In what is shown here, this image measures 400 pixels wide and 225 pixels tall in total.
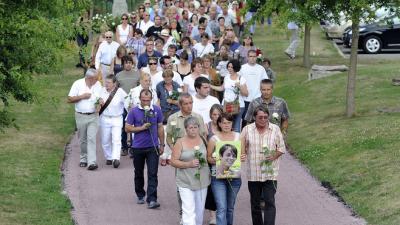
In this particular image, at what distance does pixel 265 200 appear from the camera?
39.4ft

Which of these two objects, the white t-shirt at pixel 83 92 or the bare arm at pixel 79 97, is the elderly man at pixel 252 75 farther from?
the bare arm at pixel 79 97

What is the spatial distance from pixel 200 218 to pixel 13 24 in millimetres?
3242

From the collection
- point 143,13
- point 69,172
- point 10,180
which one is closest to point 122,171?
point 69,172

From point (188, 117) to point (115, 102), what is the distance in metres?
4.53

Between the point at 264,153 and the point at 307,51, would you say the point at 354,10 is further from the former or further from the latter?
the point at 307,51

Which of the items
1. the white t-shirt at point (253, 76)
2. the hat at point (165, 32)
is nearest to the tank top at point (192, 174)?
the white t-shirt at point (253, 76)

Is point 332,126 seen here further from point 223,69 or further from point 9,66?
point 9,66

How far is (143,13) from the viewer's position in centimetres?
2731

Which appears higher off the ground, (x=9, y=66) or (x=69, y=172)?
(x=9, y=66)

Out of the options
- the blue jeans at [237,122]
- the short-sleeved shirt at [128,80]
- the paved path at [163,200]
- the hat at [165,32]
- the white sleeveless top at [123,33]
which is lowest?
the paved path at [163,200]

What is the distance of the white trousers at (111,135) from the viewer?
16.8 m

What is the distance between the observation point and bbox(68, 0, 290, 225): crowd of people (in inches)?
472

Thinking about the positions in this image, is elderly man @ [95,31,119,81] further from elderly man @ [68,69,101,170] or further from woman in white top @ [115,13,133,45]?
elderly man @ [68,69,101,170]

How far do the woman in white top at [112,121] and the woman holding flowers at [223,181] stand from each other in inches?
193
